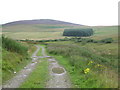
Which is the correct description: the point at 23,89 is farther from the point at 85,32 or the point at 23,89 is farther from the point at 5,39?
the point at 85,32

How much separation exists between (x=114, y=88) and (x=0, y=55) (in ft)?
44.9

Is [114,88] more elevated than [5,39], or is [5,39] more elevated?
[5,39]

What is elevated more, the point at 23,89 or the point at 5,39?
the point at 5,39

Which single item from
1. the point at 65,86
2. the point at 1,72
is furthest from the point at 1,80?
the point at 65,86

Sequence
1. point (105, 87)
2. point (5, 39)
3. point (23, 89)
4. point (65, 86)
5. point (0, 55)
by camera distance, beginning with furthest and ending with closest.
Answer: point (5, 39) → point (0, 55) → point (65, 86) → point (23, 89) → point (105, 87)

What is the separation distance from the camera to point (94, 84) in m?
10.4

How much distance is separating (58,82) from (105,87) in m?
4.11

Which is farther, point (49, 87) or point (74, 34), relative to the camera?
point (74, 34)

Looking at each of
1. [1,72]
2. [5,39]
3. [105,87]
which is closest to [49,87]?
[105,87]

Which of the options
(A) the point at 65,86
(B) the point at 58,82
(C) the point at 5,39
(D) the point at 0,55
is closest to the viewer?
(A) the point at 65,86

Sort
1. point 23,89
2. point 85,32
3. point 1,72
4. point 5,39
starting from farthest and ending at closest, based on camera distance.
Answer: point 85,32
point 5,39
point 1,72
point 23,89

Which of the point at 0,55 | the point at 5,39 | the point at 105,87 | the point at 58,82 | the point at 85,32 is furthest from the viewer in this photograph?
the point at 85,32

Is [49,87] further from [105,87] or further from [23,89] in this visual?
[105,87]

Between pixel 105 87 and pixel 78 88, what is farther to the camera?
pixel 78 88
